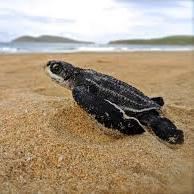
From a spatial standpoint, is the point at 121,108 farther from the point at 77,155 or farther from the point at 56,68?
the point at 56,68

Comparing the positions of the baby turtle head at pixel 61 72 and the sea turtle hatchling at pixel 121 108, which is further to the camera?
the baby turtle head at pixel 61 72

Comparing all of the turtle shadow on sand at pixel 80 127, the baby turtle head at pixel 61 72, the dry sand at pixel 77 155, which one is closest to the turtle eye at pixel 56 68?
the baby turtle head at pixel 61 72

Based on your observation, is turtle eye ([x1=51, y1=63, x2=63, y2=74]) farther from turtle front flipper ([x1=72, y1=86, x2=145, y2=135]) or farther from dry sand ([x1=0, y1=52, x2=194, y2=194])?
turtle front flipper ([x1=72, y1=86, x2=145, y2=135])

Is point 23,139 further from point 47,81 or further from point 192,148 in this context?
point 47,81

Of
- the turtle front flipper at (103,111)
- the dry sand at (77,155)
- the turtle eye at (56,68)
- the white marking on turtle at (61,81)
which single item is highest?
the turtle eye at (56,68)

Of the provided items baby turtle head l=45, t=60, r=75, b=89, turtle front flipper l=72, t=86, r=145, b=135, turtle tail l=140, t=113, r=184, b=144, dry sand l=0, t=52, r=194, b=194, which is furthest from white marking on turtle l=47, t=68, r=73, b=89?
turtle tail l=140, t=113, r=184, b=144

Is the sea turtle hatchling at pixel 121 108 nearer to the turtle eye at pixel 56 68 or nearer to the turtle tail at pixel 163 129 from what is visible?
the turtle tail at pixel 163 129

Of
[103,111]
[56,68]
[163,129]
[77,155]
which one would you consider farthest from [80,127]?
[56,68]

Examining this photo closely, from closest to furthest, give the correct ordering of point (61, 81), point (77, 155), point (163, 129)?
point (77, 155) < point (163, 129) < point (61, 81)
